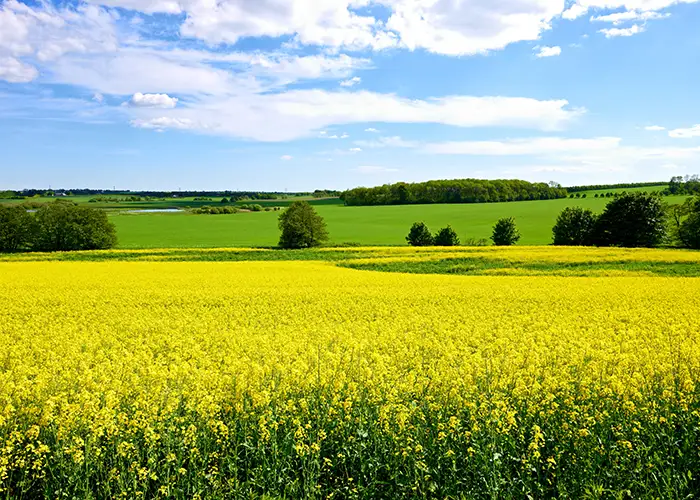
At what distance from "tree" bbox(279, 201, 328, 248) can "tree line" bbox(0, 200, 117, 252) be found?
2141 cm

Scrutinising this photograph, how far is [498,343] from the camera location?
33.3 ft

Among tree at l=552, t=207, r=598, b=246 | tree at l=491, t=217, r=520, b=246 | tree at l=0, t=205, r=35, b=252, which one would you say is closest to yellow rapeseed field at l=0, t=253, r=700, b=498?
tree at l=491, t=217, r=520, b=246

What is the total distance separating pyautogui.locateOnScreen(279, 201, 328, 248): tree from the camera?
5503 centimetres

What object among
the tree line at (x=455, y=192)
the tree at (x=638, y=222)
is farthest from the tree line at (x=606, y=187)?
the tree at (x=638, y=222)

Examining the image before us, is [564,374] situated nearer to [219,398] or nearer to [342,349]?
[342,349]

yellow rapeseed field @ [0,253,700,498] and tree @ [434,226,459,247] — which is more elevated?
yellow rapeseed field @ [0,253,700,498]

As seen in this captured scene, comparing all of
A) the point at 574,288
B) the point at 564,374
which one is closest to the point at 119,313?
the point at 564,374

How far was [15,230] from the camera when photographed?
54938 millimetres

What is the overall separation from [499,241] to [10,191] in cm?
14580

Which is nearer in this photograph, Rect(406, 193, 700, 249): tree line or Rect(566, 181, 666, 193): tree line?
Rect(406, 193, 700, 249): tree line

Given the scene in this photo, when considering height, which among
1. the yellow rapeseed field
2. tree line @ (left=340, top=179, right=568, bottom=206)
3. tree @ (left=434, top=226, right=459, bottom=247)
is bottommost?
tree @ (left=434, top=226, right=459, bottom=247)

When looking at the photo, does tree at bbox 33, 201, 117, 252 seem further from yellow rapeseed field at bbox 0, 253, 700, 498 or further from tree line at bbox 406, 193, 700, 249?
yellow rapeseed field at bbox 0, 253, 700, 498

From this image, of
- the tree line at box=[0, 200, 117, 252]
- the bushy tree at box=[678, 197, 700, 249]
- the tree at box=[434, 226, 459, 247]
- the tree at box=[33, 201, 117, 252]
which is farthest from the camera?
the tree at box=[434, 226, 459, 247]

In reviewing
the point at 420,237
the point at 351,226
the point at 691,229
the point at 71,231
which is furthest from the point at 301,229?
the point at 691,229
